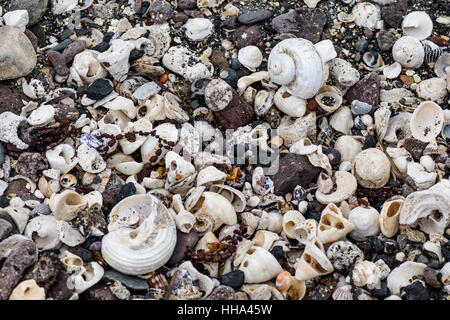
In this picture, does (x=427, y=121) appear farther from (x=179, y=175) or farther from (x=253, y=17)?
(x=179, y=175)

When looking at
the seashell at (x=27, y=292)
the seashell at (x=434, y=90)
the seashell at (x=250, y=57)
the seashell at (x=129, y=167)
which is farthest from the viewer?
the seashell at (x=250, y=57)

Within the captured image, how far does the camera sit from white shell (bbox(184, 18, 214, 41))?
480cm

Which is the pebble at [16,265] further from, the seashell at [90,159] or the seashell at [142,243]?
the seashell at [90,159]

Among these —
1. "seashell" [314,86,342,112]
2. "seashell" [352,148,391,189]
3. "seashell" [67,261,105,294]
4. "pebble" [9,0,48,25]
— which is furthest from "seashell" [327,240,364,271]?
"pebble" [9,0,48,25]

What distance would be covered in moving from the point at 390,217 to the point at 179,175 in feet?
5.09

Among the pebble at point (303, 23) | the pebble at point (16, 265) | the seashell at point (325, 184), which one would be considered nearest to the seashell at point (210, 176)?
the seashell at point (325, 184)

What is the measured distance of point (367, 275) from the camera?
3676mm

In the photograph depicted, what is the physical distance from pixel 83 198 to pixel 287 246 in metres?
1.52

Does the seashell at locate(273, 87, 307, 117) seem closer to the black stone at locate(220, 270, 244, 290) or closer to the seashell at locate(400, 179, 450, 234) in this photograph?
the seashell at locate(400, 179, 450, 234)

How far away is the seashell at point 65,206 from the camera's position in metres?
3.90

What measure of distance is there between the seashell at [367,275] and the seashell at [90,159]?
6.61 ft

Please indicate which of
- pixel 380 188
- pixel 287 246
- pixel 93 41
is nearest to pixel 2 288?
pixel 287 246

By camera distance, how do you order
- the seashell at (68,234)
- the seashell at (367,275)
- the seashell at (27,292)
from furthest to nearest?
the seashell at (68,234), the seashell at (367,275), the seashell at (27,292)

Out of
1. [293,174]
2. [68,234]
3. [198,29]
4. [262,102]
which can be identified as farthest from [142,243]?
[198,29]
